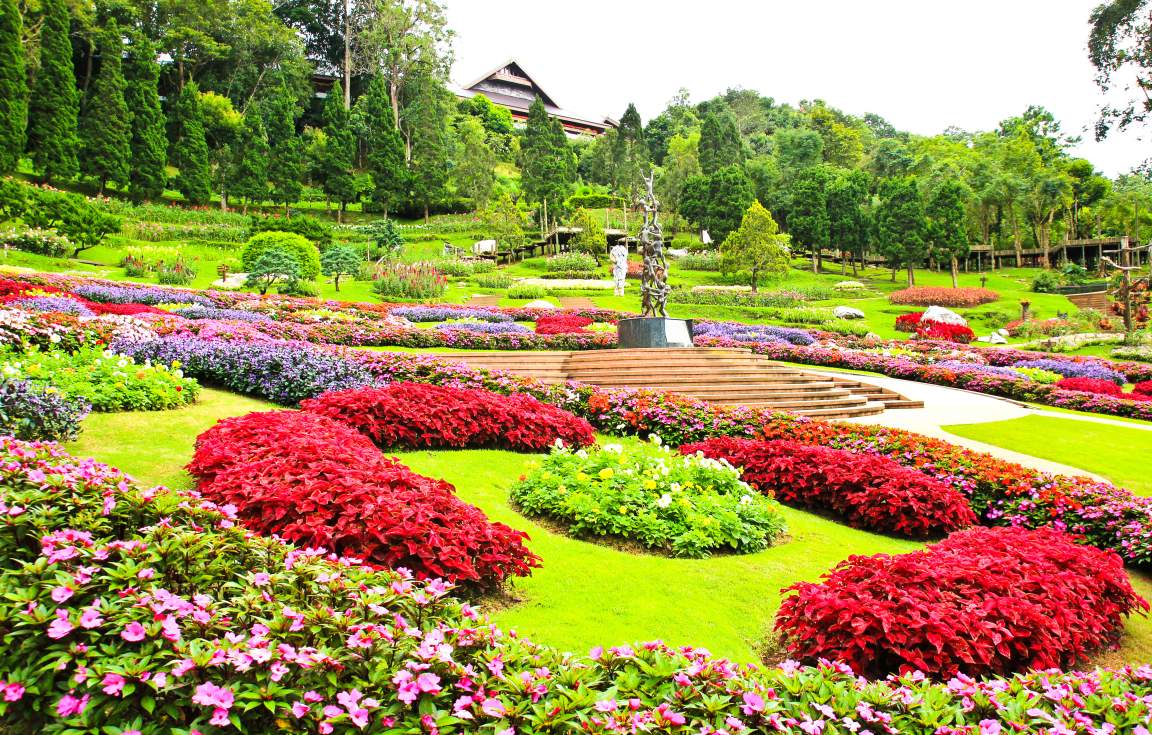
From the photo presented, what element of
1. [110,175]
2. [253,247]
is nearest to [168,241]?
[110,175]

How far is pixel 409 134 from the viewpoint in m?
63.2

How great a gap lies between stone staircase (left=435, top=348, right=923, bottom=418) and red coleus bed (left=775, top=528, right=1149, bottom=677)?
7370 mm

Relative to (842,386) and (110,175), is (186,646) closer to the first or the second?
(842,386)

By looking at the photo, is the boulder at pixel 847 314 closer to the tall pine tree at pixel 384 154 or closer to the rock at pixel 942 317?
the rock at pixel 942 317

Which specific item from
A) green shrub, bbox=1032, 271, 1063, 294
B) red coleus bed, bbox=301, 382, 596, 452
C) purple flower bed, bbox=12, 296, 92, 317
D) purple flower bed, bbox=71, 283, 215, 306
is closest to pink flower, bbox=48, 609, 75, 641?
red coleus bed, bbox=301, 382, 596, 452

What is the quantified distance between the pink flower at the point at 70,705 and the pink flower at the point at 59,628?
0.20 meters

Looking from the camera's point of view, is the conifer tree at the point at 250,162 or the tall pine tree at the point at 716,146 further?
the tall pine tree at the point at 716,146

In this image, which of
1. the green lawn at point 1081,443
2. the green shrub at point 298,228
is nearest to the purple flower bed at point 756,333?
the green lawn at point 1081,443

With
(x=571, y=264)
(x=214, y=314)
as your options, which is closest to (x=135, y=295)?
(x=214, y=314)

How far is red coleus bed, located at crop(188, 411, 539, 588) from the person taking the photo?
4258mm

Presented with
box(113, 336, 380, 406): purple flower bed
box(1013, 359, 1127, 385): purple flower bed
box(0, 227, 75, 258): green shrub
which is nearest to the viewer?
box(113, 336, 380, 406): purple flower bed

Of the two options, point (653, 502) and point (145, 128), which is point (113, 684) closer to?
point (653, 502)

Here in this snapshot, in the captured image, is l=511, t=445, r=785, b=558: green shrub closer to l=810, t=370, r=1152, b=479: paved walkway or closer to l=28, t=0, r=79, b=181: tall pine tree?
l=810, t=370, r=1152, b=479: paved walkway

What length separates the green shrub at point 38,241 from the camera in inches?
973
